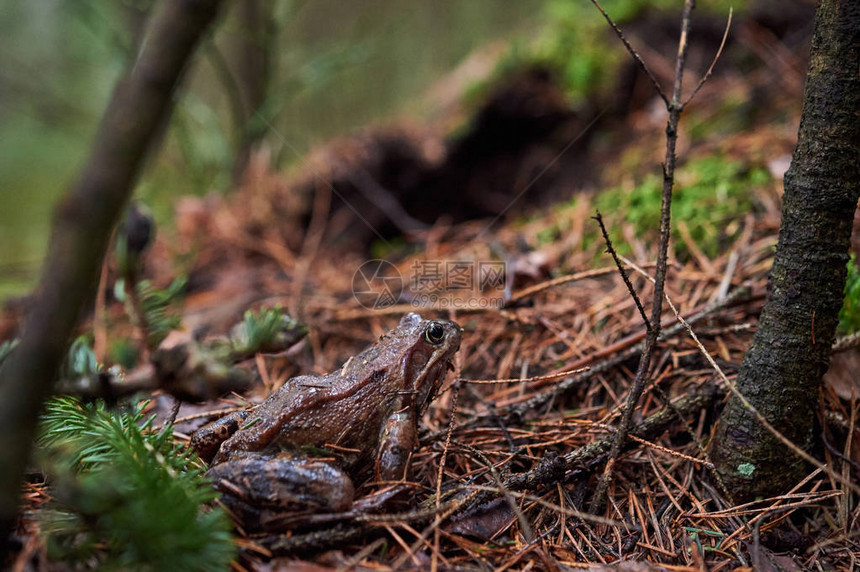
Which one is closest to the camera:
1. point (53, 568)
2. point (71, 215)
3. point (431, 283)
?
point (71, 215)

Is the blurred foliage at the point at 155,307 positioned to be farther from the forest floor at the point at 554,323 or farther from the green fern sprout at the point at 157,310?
the forest floor at the point at 554,323

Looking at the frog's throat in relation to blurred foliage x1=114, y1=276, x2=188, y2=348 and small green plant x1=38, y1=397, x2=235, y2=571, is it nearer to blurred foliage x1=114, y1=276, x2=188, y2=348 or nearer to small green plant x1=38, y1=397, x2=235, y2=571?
small green plant x1=38, y1=397, x2=235, y2=571

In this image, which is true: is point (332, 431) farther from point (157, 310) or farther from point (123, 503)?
point (157, 310)

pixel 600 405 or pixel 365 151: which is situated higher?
pixel 365 151

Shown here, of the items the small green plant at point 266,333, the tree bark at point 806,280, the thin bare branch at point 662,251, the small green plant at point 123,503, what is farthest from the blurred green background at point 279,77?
the small green plant at point 123,503

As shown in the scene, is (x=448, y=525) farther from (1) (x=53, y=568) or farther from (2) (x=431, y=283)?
(2) (x=431, y=283)

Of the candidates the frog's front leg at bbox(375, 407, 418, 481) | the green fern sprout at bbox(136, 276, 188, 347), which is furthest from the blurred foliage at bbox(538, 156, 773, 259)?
the green fern sprout at bbox(136, 276, 188, 347)

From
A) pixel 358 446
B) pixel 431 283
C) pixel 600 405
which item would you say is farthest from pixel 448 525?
pixel 431 283
